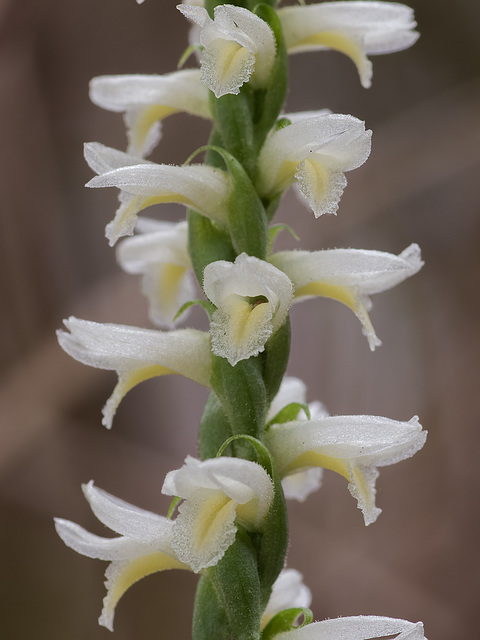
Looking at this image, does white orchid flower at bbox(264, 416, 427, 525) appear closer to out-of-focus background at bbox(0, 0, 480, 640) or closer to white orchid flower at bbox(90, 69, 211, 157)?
white orchid flower at bbox(90, 69, 211, 157)

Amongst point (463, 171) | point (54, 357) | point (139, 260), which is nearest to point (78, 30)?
point (54, 357)

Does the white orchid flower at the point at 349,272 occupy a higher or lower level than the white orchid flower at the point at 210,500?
higher

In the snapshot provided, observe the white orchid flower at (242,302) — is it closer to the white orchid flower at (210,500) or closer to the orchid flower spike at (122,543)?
the white orchid flower at (210,500)

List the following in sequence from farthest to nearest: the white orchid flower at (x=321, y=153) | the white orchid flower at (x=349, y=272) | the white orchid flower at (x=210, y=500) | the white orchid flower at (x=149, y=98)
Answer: the white orchid flower at (x=149, y=98) < the white orchid flower at (x=349, y=272) < the white orchid flower at (x=321, y=153) < the white orchid flower at (x=210, y=500)

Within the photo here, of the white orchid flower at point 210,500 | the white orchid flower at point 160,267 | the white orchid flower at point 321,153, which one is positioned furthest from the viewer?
the white orchid flower at point 160,267

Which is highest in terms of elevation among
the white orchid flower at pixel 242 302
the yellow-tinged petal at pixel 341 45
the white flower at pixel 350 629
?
the yellow-tinged petal at pixel 341 45

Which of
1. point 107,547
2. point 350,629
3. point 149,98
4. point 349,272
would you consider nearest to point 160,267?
point 149,98

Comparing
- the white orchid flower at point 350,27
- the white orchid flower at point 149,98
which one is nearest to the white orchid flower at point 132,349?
the white orchid flower at point 149,98

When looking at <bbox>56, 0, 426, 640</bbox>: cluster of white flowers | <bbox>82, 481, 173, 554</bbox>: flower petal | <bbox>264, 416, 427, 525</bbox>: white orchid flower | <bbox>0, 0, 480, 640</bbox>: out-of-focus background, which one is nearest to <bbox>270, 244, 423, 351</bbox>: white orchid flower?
<bbox>56, 0, 426, 640</bbox>: cluster of white flowers
